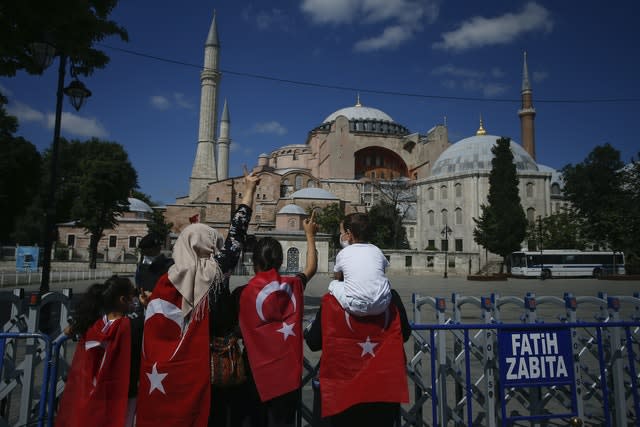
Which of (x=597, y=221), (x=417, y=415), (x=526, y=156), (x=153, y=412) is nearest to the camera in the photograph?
(x=153, y=412)

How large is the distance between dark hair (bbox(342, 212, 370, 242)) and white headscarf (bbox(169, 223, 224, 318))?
2.86ft

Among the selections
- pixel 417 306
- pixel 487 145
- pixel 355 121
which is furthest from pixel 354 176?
pixel 417 306

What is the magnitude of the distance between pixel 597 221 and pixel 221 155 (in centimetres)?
4592

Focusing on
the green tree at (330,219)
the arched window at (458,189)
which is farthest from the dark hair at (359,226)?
the arched window at (458,189)

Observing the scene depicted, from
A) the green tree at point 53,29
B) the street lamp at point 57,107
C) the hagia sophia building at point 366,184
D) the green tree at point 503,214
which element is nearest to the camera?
the green tree at point 53,29

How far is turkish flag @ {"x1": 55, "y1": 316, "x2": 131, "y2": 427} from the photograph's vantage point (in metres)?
2.33

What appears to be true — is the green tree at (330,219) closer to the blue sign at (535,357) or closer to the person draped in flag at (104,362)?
the blue sign at (535,357)

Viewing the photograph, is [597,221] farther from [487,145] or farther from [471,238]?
[487,145]

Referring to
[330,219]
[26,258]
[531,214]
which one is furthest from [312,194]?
[26,258]

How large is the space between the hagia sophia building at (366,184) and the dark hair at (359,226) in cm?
2577

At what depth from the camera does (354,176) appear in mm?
55438

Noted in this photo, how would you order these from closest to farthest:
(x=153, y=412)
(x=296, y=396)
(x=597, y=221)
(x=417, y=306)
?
(x=153, y=412) → (x=296, y=396) → (x=417, y=306) → (x=597, y=221)

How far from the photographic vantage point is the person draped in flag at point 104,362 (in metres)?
2.34

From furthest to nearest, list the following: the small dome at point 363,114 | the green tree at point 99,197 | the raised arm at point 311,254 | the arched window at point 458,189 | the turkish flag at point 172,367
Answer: the small dome at point 363,114, the arched window at point 458,189, the green tree at point 99,197, the raised arm at point 311,254, the turkish flag at point 172,367
